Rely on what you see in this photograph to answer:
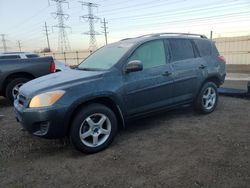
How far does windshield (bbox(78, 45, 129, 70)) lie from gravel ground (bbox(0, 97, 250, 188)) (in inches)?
51.8

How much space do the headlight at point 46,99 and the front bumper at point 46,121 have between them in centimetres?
7

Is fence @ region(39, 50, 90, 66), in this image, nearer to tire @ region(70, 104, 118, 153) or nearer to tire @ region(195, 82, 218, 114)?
tire @ region(195, 82, 218, 114)

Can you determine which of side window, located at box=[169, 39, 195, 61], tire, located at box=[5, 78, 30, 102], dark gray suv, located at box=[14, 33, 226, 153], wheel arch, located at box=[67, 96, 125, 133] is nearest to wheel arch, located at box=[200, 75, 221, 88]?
dark gray suv, located at box=[14, 33, 226, 153]

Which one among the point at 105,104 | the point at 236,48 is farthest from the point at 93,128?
the point at 236,48

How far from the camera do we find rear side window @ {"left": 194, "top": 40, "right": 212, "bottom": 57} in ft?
17.3

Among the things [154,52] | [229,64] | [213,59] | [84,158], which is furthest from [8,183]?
[229,64]

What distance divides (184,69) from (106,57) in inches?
61.0

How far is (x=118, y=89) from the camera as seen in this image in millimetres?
3838

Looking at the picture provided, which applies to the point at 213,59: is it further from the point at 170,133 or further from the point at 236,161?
the point at 236,161

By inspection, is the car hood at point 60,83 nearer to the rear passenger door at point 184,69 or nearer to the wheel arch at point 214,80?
the rear passenger door at point 184,69

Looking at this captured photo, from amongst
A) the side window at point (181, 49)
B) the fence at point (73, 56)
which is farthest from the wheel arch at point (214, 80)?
the fence at point (73, 56)

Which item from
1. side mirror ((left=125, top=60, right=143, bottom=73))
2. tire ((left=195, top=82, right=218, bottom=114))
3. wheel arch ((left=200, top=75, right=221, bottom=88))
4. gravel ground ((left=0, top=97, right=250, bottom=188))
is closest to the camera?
gravel ground ((left=0, top=97, right=250, bottom=188))

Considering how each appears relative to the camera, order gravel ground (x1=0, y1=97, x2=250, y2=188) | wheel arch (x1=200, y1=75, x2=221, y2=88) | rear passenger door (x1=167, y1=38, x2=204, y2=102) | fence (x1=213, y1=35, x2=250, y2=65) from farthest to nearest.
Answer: fence (x1=213, y1=35, x2=250, y2=65)
wheel arch (x1=200, y1=75, x2=221, y2=88)
rear passenger door (x1=167, y1=38, x2=204, y2=102)
gravel ground (x1=0, y1=97, x2=250, y2=188)

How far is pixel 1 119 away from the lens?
5688 mm
